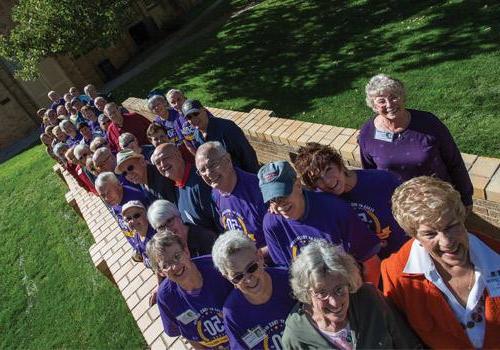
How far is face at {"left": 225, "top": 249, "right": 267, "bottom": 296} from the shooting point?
2273mm

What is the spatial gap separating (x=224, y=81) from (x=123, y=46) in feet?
50.6

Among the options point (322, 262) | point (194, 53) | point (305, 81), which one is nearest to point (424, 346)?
point (322, 262)

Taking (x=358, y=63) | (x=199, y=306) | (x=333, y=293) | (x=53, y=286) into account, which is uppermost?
(x=333, y=293)

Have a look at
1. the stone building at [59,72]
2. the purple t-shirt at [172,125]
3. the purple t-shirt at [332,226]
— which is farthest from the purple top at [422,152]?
the stone building at [59,72]

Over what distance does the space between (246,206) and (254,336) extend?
1078 mm

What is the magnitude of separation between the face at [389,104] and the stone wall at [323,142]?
0.92 metres

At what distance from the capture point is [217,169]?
3.12m

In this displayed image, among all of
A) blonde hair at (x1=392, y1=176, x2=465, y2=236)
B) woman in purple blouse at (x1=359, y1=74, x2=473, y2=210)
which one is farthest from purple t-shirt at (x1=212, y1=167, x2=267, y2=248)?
blonde hair at (x1=392, y1=176, x2=465, y2=236)

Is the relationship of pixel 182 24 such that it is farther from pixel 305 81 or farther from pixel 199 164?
pixel 199 164

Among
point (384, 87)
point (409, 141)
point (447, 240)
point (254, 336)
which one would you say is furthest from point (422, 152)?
point (254, 336)

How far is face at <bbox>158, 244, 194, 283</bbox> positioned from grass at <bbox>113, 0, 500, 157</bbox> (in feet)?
10.7

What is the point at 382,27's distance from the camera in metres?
7.70

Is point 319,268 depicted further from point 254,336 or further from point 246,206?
point 246,206

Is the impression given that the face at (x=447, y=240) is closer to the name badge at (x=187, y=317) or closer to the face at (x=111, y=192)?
the name badge at (x=187, y=317)
